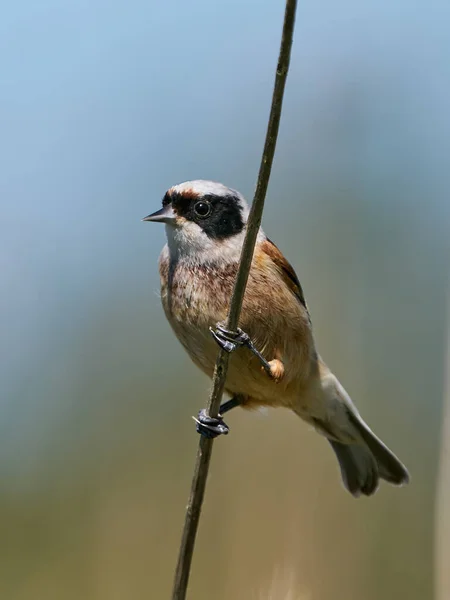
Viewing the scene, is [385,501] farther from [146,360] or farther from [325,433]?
[146,360]

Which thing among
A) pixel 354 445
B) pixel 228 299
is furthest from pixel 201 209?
pixel 354 445

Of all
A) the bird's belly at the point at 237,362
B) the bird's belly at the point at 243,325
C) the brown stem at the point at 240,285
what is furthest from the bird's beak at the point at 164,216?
the brown stem at the point at 240,285

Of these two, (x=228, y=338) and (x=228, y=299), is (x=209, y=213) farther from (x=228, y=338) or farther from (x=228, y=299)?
(x=228, y=338)

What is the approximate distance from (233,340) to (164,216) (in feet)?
2.17

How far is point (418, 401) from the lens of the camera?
3.37m

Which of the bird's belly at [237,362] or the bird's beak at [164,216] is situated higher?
the bird's beak at [164,216]

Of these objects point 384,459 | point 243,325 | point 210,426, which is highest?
point 243,325

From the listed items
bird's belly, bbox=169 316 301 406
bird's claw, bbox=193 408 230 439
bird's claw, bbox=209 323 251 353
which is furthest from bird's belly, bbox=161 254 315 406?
bird's claw, bbox=193 408 230 439

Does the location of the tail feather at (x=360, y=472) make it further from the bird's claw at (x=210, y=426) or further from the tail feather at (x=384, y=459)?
the bird's claw at (x=210, y=426)

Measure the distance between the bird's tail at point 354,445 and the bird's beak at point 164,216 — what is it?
948 mm

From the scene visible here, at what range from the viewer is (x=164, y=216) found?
233 cm

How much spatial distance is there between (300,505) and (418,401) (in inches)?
34.9

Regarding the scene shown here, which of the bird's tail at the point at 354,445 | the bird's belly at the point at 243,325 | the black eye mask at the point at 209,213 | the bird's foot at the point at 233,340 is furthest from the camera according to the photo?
the bird's tail at the point at 354,445

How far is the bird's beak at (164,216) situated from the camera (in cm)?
Answer: 230
